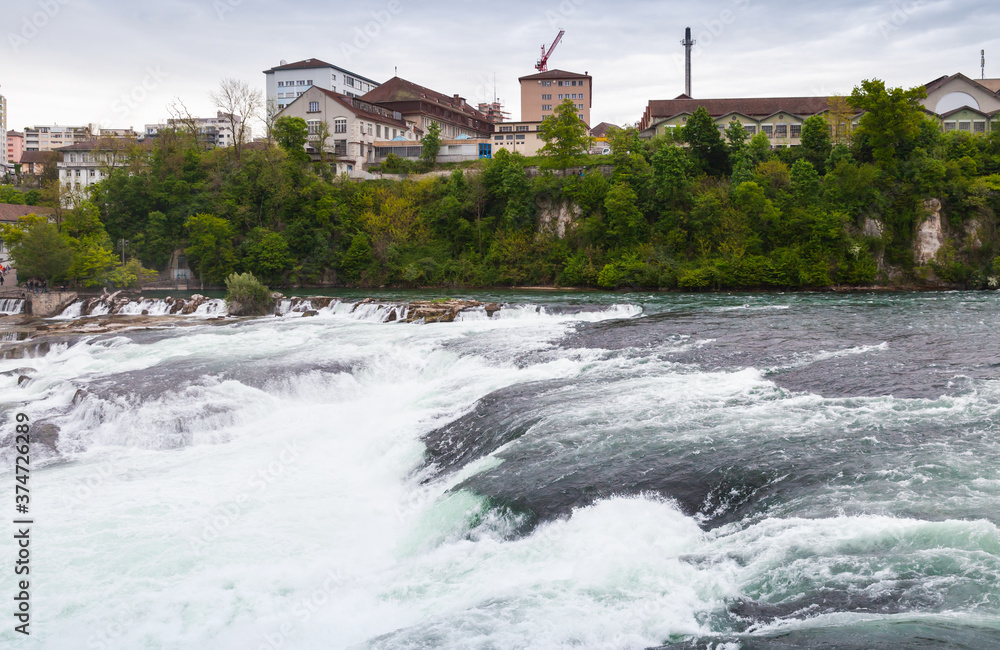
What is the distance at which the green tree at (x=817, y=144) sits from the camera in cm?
4575

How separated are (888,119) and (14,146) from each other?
579 ft

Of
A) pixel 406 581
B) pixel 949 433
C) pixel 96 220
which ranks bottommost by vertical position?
pixel 406 581

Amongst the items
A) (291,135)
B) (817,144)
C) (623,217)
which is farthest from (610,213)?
(291,135)

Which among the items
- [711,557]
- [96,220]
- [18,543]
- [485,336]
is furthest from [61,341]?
[96,220]

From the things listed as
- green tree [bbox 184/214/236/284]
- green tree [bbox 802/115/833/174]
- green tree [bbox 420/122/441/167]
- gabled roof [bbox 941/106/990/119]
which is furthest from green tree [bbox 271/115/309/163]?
gabled roof [bbox 941/106/990/119]

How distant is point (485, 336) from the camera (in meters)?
23.0

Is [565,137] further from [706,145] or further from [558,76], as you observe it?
[558,76]

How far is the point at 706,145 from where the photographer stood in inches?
1871

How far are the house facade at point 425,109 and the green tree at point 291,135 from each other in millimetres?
15358

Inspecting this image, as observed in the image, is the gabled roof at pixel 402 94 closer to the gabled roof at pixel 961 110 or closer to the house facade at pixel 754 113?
the house facade at pixel 754 113

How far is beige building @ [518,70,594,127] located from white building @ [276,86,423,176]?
3217 cm

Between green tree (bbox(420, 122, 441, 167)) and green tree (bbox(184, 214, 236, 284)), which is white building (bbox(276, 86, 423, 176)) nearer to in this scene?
green tree (bbox(420, 122, 441, 167))

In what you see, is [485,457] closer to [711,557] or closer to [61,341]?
[711,557]

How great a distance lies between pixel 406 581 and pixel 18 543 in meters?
5.74
